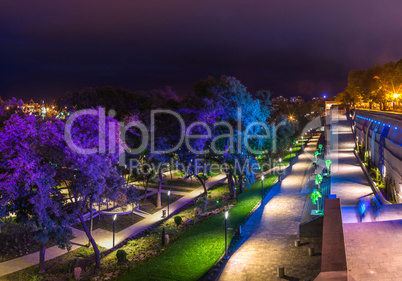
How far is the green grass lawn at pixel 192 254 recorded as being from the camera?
42.9 feet

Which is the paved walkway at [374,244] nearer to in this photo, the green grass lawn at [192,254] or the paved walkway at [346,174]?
the paved walkway at [346,174]

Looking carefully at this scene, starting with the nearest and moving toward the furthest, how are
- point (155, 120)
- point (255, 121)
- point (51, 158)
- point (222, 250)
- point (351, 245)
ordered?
point (351, 245), point (51, 158), point (222, 250), point (255, 121), point (155, 120)

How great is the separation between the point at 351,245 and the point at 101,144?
10.8m

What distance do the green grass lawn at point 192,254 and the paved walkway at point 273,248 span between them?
0.99 m

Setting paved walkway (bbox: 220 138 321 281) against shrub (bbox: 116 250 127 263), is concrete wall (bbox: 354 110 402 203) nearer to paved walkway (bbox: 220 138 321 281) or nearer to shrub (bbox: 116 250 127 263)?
paved walkway (bbox: 220 138 321 281)

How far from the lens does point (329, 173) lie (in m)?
25.8

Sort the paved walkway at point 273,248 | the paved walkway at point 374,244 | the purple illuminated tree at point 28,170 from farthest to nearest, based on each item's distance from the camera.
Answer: the paved walkway at point 273,248 < the purple illuminated tree at point 28,170 < the paved walkway at point 374,244

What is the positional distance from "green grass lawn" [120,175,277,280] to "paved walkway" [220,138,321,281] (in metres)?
0.99

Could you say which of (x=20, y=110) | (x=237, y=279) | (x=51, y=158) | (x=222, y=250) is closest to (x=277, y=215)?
(x=222, y=250)

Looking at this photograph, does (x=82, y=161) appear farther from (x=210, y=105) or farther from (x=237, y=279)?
(x=210, y=105)

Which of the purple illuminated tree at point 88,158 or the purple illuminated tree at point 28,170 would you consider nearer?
the purple illuminated tree at point 28,170

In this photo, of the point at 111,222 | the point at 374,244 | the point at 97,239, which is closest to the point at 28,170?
the point at 97,239

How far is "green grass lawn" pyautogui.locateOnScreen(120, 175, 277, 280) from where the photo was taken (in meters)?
13.1

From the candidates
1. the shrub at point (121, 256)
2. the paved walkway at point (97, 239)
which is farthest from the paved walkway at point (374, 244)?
the paved walkway at point (97, 239)
